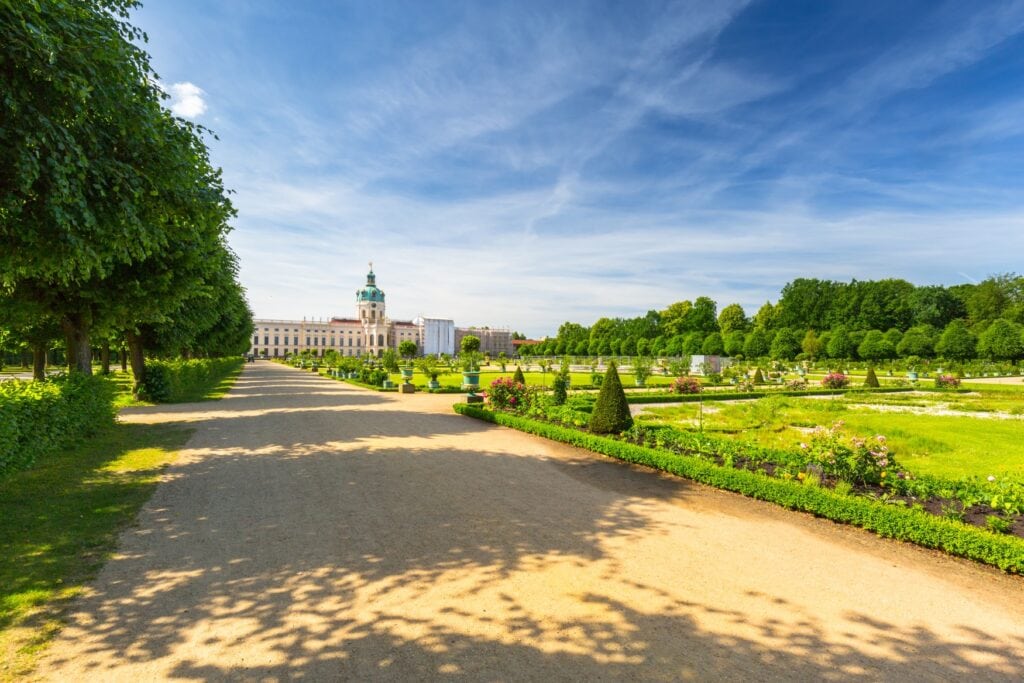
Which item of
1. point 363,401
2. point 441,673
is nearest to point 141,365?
point 363,401

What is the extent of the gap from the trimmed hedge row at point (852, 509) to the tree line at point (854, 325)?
53764 mm

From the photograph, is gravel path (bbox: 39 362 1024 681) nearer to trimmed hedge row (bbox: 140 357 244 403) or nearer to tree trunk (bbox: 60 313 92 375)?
tree trunk (bbox: 60 313 92 375)

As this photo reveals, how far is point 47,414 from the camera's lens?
9430 millimetres

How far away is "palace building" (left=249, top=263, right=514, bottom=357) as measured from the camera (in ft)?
458

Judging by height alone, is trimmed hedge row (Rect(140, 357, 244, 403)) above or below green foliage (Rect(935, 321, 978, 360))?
below

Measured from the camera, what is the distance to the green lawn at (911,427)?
9.59 m

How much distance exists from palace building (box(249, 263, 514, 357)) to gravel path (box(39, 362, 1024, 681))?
132243 millimetres

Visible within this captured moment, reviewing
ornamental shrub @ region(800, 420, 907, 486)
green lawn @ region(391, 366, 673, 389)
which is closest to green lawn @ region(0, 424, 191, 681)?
ornamental shrub @ region(800, 420, 907, 486)

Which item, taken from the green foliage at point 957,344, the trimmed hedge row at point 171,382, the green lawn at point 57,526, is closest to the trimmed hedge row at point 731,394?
the green lawn at point 57,526

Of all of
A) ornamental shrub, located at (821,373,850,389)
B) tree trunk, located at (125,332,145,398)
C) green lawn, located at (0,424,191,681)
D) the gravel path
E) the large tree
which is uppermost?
the large tree

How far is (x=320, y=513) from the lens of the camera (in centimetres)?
645

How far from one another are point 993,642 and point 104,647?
6.51 metres

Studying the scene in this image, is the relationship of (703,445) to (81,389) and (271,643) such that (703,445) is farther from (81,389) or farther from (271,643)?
(81,389)

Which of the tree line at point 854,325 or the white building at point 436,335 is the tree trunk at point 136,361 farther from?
the white building at point 436,335
